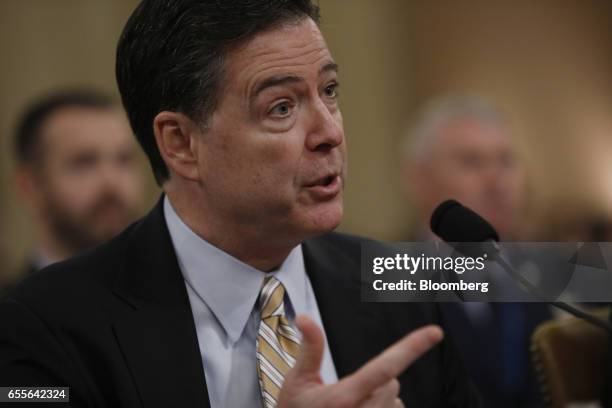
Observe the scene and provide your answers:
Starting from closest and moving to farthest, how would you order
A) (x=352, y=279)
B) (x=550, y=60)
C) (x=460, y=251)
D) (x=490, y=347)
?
(x=460, y=251) → (x=352, y=279) → (x=490, y=347) → (x=550, y=60)

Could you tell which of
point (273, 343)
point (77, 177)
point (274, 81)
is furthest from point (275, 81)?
point (77, 177)

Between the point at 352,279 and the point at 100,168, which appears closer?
the point at 352,279

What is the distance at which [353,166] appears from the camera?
6270 mm

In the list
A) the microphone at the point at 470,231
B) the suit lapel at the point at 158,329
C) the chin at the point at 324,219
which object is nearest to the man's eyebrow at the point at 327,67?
the chin at the point at 324,219

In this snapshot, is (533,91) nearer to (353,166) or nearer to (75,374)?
(353,166)

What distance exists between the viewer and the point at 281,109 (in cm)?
156

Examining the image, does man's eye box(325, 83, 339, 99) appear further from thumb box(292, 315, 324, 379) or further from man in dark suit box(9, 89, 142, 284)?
man in dark suit box(9, 89, 142, 284)

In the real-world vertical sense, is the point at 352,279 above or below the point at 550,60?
below

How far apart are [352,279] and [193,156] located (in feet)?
1.51

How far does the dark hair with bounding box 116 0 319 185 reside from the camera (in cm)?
156

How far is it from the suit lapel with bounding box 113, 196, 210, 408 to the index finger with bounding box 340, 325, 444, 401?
1.28 feet

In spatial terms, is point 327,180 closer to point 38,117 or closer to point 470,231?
point 470,231

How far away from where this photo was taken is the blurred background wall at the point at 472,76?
6215 millimetres

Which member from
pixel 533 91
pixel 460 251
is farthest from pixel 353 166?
pixel 460 251
